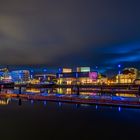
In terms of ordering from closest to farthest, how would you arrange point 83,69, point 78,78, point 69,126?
1. point 69,126
2. point 78,78
3. point 83,69

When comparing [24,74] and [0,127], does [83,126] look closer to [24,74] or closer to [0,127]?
[0,127]

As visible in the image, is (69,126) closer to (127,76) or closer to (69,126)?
(69,126)

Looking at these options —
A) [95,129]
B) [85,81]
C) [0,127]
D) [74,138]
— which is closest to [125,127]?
[95,129]

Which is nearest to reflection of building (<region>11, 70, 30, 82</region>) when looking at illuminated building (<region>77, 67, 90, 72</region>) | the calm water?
illuminated building (<region>77, 67, 90, 72</region>)

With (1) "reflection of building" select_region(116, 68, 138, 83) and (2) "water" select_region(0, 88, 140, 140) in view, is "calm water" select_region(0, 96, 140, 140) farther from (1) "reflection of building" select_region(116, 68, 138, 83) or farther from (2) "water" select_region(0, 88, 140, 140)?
(1) "reflection of building" select_region(116, 68, 138, 83)

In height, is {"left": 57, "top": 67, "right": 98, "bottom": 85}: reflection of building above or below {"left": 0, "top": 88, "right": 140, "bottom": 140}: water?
above

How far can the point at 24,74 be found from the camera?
6393 inches

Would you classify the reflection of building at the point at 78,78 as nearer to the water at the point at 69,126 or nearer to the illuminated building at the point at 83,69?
the illuminated building at the point at 83,69

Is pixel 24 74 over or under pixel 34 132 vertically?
over

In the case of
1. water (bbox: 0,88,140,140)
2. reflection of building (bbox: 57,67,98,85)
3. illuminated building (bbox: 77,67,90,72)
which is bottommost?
water (bbox: 0,88,140,140)

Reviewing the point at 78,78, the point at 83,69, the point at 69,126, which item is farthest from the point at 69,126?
the point at 83,69

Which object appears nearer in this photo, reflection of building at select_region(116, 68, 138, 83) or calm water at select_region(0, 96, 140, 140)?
calm water at select_region(0, 96, 140, 140)

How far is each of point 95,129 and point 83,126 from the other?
163 cm

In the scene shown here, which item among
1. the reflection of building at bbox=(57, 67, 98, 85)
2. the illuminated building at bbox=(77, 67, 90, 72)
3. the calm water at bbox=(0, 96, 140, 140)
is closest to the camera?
the calm water at bbox=(0, 96, 140, 140)
